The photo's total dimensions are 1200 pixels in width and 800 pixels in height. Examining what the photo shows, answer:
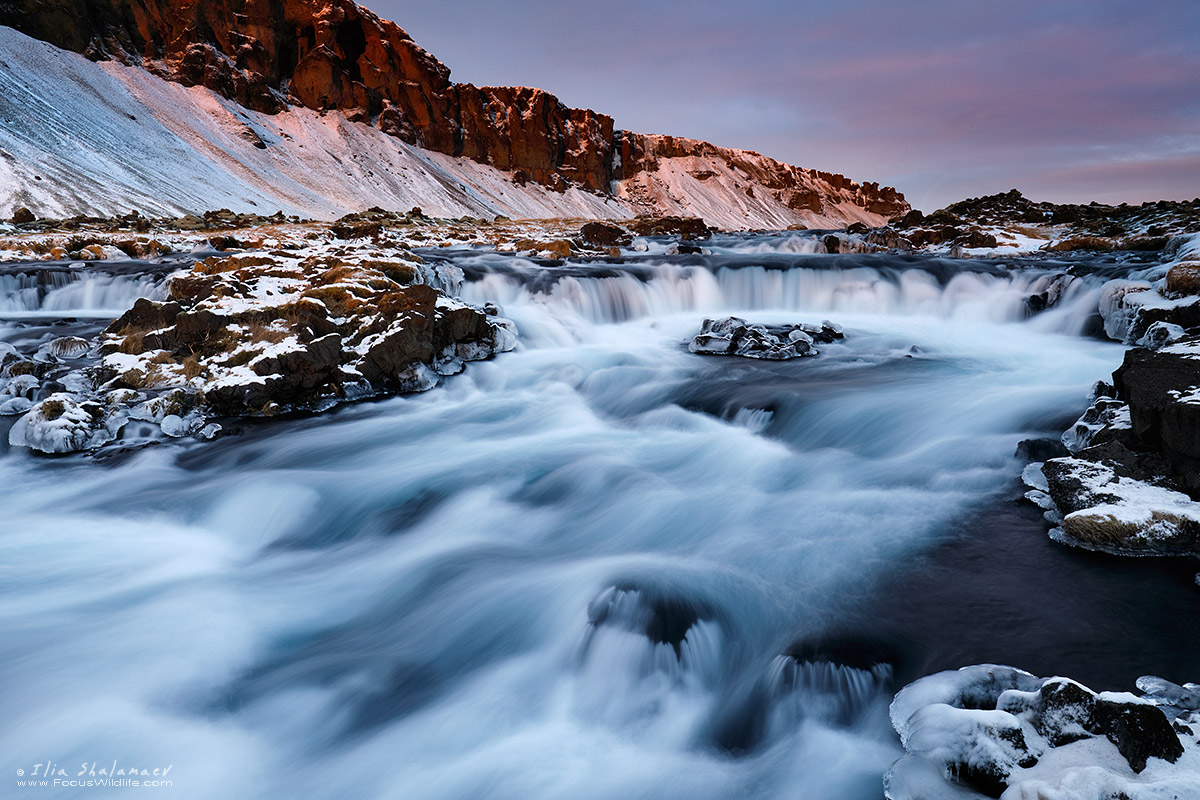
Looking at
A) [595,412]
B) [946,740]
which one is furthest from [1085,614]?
[595,412]

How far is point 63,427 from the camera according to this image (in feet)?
20.6

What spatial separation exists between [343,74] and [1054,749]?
87808mm

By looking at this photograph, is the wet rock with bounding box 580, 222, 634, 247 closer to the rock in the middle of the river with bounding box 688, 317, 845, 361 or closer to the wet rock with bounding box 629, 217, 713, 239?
the wet rock with bounding box 629, 217, 713, 239

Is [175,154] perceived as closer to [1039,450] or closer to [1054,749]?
[1039,450]

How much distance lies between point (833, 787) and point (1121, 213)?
40340 millimetres

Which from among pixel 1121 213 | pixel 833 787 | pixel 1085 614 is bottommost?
pixel 833 787

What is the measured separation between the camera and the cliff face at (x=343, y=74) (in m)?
59.1

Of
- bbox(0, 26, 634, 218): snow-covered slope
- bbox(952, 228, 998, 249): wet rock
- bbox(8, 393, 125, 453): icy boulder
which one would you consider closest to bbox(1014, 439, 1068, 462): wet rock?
bbox(8, 393, 125, 453): icy boulder

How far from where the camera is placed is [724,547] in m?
4.83

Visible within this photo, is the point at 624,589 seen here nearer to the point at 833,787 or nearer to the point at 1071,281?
the point at 833,787

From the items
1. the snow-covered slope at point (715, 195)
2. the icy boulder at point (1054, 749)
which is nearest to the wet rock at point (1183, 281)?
the icy boulder at point (1054, 749)

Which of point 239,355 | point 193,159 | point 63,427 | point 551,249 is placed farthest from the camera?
point 193,159

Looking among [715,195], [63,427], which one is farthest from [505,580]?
[715,195]

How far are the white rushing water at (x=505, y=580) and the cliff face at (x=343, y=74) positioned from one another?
71242 mm
